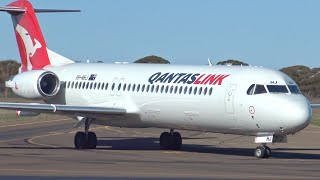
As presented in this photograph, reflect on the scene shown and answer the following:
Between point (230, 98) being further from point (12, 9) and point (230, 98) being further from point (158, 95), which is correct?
point (12, 9)

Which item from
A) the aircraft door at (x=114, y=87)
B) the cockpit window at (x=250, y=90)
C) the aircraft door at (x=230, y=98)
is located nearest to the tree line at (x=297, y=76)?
the aircraft door at (x=114, y=87)

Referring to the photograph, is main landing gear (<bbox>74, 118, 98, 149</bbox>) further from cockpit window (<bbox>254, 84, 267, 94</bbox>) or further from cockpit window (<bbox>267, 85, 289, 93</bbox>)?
cockpit window (<bbox>267, 85, 289, 93</bbox>)

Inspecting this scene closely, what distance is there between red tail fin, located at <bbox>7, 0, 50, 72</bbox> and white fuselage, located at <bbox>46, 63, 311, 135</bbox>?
1712 millimetres

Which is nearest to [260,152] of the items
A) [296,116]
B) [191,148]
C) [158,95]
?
[296,116]

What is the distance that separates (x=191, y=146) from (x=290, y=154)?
5.38m

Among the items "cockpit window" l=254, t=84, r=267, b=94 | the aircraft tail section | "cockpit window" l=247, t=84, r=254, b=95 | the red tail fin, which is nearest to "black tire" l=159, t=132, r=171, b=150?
"cockpit window" l=247, t=84, r=254, b=95

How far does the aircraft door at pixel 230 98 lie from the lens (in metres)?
29.0

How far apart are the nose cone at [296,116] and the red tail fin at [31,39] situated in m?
12.9

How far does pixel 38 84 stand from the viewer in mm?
34812

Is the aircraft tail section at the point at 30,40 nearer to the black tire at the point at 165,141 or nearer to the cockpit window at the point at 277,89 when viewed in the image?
the black tire at the point at 165,141

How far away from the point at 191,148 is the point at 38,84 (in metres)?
6.08

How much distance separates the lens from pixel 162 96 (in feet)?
104

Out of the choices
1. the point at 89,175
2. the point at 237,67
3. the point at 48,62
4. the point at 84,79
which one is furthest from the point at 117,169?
the point at 48,62

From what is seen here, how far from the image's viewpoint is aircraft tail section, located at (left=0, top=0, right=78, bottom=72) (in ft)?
123
